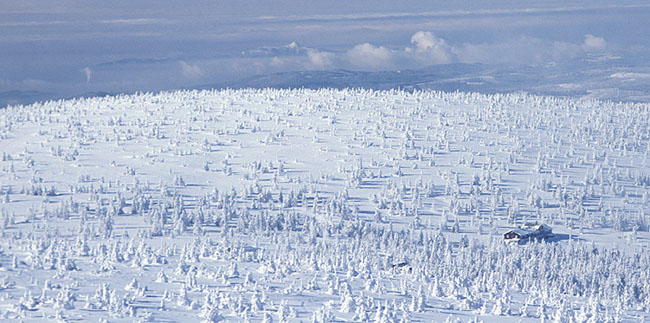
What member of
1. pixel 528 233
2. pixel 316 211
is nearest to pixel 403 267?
pixel 528 233

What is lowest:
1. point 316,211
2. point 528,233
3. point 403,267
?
point 403,267

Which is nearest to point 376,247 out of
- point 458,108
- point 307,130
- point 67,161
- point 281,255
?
point 281,255

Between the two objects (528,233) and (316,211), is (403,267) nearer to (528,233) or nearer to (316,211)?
(528,233)

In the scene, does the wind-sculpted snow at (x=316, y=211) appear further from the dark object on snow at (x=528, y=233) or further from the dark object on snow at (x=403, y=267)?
the dark object on snow at (x=528, y=233)

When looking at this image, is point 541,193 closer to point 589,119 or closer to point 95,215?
point 95,215

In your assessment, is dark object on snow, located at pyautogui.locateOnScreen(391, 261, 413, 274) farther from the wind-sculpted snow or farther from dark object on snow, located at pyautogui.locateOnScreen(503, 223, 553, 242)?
dark object on snow, located at pyautogui.locateOnScreen(503, 223, 553, 242)

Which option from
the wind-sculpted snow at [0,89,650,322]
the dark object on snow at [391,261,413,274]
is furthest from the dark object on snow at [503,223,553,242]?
the dark object on snow at [391,261,413,274]

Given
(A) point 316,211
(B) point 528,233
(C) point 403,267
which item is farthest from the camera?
(A) point 316,211
